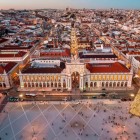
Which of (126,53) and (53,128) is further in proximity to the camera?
(126,53)

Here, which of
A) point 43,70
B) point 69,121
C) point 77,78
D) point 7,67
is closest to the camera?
point 69,121

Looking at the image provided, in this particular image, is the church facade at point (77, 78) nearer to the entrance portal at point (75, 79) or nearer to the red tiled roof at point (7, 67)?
the entrance portal at point (75, 79)

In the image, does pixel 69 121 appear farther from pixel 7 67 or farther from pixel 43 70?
pixel 7 67

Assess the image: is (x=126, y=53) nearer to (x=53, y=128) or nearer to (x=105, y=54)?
(x=105, y=54)

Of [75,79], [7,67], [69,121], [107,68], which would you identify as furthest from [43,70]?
[69,121]

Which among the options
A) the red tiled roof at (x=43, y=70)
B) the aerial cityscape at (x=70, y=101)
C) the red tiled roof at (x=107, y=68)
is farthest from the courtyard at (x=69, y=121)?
the red tiled roof at (x=43, y=70)

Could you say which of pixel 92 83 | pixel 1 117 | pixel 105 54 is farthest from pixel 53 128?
pixel 105 54

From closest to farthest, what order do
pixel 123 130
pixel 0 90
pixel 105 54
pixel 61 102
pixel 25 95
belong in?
pixel 123 130
pixel 61 102
pixel 25 95
pixel 0 90
pixel 105 54

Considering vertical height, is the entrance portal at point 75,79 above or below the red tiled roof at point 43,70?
below
